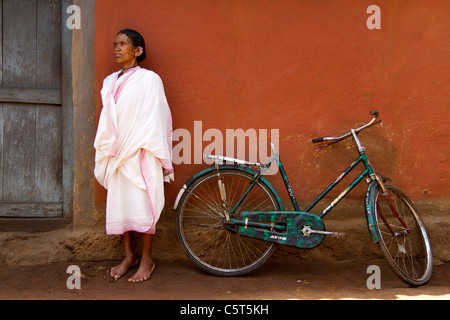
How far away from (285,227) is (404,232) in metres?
0.89

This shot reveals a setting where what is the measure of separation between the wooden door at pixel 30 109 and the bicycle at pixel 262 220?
1.21 metres

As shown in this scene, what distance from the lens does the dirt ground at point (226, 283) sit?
295 centimetres

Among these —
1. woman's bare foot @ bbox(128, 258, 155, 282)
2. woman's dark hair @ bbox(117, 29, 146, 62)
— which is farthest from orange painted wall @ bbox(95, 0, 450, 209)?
woman's bare foot @ bbox(128, 258, 155, 282)

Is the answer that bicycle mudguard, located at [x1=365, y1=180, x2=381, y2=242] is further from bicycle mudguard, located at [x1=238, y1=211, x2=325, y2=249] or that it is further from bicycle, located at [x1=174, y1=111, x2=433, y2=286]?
bicycle mudguard, located at [x1=238, y1=211, x2=325, y2=249]

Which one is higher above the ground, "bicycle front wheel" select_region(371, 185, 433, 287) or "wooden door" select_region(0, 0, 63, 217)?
"wooden door" select_region(0, 0, 63, 217)

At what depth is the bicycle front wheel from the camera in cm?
329

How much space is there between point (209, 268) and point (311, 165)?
3.86ft

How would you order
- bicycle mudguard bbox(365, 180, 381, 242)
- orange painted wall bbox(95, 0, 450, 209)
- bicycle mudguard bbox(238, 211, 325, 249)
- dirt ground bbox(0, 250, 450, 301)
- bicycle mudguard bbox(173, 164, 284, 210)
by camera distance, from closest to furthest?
dirt ground bbox(0, 250, 450, 301) → bicycle mudguard bbox(365, 180, 381, 242) → bicycle mudguard bbox(238, 211, 325, 249) → bicycle mudguard bbox(173, 164, 284, 210) → orange painted wall bbox(95, 0, 450, 209)

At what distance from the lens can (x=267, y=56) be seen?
11.6ft

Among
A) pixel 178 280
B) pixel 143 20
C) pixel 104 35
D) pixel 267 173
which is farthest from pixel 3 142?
pixel 267 173

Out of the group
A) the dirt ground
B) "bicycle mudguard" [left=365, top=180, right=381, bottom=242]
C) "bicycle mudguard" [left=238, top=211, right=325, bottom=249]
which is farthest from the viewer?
"bicycle mudguard" [left=238, top=211, right=325, bottom=249]

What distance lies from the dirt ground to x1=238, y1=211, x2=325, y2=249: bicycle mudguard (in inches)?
12.2

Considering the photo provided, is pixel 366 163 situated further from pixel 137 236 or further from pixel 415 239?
pixel 137 236

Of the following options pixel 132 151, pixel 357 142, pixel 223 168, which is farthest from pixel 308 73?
pixel 132 151
